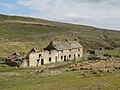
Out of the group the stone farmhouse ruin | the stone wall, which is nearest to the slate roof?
the stone farmhouse ruin

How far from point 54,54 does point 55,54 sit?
0.51 m

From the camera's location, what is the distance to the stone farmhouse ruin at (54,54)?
236 feet

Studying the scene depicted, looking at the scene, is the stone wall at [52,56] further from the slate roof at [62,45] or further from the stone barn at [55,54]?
the slate roof at [62,45]

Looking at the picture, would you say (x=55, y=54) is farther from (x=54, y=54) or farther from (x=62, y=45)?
(x=62, y=45)

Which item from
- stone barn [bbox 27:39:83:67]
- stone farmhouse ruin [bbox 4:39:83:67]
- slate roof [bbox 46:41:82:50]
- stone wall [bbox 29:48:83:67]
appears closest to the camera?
stone farmhouse ruin [bbox 4:39:83:67]

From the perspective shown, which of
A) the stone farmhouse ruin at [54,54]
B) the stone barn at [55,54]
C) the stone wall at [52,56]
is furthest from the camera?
the stone barn at [55,54]

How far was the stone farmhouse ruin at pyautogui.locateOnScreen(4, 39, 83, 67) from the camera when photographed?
7198 cm

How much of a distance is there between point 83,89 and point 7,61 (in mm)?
38990

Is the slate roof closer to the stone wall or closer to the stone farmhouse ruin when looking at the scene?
the stone farmhouse ruin

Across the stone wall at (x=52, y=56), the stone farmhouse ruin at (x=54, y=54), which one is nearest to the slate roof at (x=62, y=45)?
the stone farmhouse ruin at (x=54, y=54)

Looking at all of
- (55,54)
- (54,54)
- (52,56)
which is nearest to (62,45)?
(55,54)

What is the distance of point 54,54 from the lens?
8125cm

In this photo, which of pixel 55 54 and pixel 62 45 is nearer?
pixel 55 54

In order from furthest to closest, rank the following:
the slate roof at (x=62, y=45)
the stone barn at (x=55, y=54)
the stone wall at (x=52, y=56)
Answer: the slate roof at (x=62, y=45)
the stone barn at (x=55, y=54)
the stone wall at (x=52, y=56)
